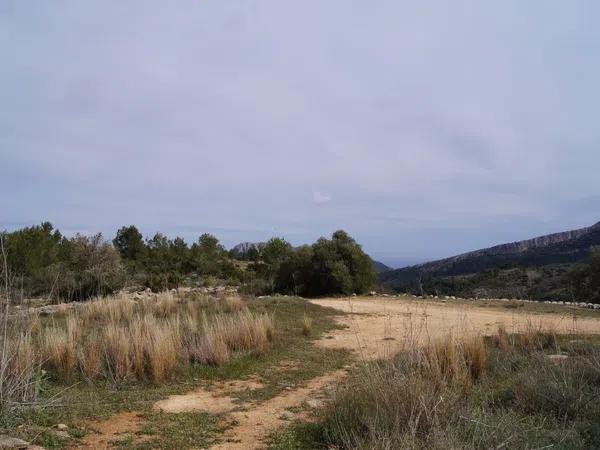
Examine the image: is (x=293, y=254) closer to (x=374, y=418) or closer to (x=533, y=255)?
(x=374, y=418)

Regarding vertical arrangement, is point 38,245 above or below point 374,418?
above

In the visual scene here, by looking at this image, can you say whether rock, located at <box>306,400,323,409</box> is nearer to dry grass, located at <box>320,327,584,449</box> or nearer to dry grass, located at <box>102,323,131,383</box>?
dry grass, located at <box>320,327,584,449</box>

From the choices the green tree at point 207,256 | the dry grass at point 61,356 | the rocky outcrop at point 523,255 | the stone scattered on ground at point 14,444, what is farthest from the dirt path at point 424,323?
the rocky outcrop at point 523,255

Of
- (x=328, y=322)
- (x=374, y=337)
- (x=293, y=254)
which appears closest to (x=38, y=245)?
(x=293, y=254)

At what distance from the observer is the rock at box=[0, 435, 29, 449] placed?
4.29 metres

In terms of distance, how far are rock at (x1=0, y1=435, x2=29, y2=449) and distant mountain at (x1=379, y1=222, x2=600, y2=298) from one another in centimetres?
3741

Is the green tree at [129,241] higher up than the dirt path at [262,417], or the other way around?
the green tree at [129,241]

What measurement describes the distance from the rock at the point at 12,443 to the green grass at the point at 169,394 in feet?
0.51

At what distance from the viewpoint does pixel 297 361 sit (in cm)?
889

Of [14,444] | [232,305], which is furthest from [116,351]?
[232,305]

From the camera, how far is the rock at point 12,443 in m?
4.29

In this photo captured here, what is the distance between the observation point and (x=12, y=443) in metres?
4.38

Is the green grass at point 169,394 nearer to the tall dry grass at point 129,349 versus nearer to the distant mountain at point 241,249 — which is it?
the tall dry grass at point 129,349

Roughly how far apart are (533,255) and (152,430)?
2031 inches
